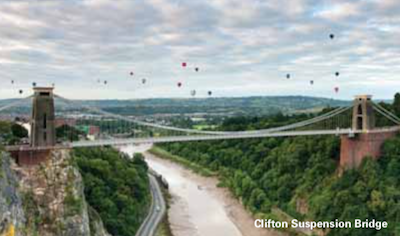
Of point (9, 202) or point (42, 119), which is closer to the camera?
point (9, 202)

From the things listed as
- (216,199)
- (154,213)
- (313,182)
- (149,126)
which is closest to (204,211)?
(216,199)

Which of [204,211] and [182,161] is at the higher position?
[182,161]

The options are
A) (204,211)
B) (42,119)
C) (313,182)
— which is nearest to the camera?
(42,119)

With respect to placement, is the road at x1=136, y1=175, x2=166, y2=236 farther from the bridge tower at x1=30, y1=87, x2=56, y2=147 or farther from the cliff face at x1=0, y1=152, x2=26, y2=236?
the cliff face at x1=0, y1=152, x2=26, y2=236

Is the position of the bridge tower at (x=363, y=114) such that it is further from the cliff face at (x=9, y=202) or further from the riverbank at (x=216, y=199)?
the cliff face at (x=9, y=202)

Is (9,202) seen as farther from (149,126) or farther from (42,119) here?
(149,126)

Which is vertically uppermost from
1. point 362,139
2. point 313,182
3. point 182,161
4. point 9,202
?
point 362,139

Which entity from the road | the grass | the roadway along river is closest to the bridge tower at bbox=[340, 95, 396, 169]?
the roadway along river
